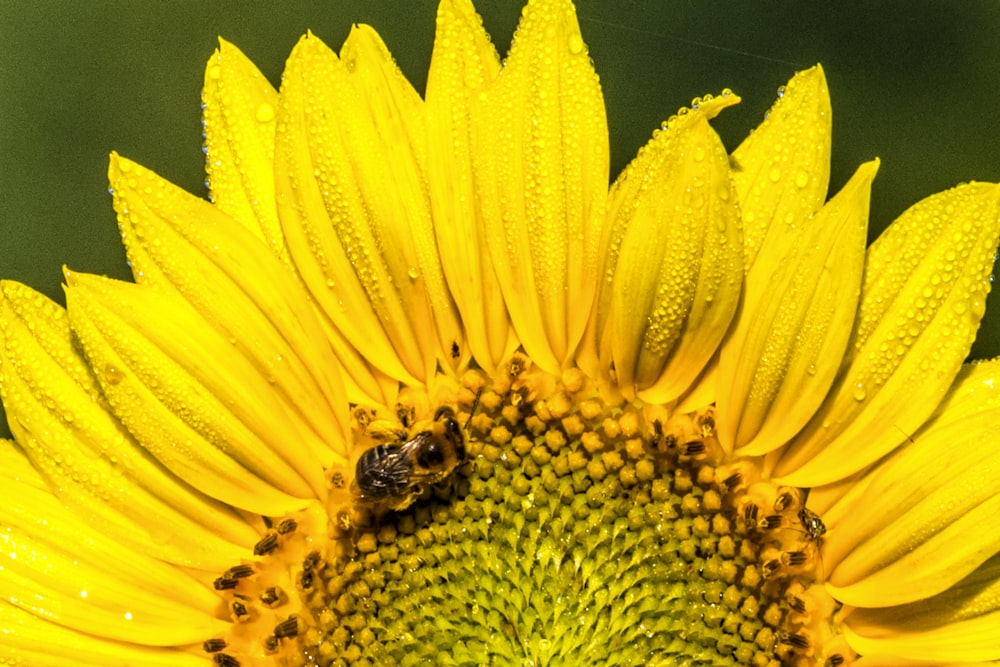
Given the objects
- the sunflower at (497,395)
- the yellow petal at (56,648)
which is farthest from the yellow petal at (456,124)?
the yellow petal at (56,648)

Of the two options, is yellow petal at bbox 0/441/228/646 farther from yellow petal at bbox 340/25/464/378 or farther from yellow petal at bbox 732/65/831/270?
yellow petal at bbox 732/65/831/270

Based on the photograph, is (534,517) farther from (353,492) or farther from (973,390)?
(973,390)

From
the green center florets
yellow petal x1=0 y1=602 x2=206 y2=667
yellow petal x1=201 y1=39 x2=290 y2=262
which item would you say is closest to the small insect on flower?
the green center florets

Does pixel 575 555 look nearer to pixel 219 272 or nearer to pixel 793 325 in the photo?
pixel 793 325

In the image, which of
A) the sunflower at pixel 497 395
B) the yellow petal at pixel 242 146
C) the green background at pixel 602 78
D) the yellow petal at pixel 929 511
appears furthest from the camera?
the green background at pixel 602 78

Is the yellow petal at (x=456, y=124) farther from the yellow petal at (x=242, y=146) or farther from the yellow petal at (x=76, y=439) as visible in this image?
the yellow petal at (x=76, y=439)

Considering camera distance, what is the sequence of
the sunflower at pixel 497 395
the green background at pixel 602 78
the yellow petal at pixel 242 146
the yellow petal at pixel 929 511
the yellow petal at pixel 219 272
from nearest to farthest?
the yellow petal at pixel 929 511 → the sunflower at pixel 497 395 → the yellow petal at pixel 219 272 → the yellow petal at pixel 242 146 → the green background at pixel 602 78

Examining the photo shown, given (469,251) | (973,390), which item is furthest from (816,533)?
(469,251)
